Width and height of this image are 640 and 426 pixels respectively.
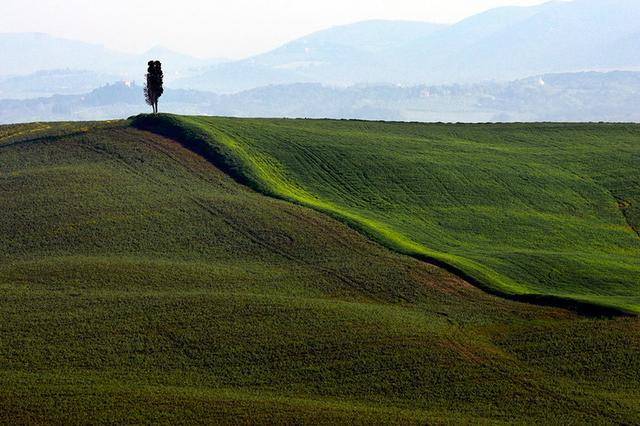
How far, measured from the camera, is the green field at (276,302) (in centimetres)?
3950

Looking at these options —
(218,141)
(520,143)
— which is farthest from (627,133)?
(218,141)

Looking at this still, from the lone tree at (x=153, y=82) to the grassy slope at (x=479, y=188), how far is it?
24.6ft

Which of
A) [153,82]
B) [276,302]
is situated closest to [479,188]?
[276,302]

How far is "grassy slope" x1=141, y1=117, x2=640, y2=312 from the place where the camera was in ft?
205

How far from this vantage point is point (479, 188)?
283 ft

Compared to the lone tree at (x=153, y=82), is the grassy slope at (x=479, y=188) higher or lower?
lower

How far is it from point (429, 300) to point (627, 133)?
258 ft

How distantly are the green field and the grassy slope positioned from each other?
0.43 metres

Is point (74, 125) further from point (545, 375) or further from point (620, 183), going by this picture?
point (545, 375)

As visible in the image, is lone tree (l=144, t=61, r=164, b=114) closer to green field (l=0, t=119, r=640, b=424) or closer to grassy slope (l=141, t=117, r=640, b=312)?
grassy slope (l=141, t=117, r=640, b=312)

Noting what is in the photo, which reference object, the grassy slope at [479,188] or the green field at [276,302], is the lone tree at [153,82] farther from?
the green field at [276,302]

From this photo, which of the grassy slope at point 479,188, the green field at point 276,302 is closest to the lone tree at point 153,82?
the grassy slope at point 479,188

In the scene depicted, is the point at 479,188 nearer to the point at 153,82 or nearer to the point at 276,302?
the point at 276,302

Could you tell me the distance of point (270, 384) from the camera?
41.3 m
